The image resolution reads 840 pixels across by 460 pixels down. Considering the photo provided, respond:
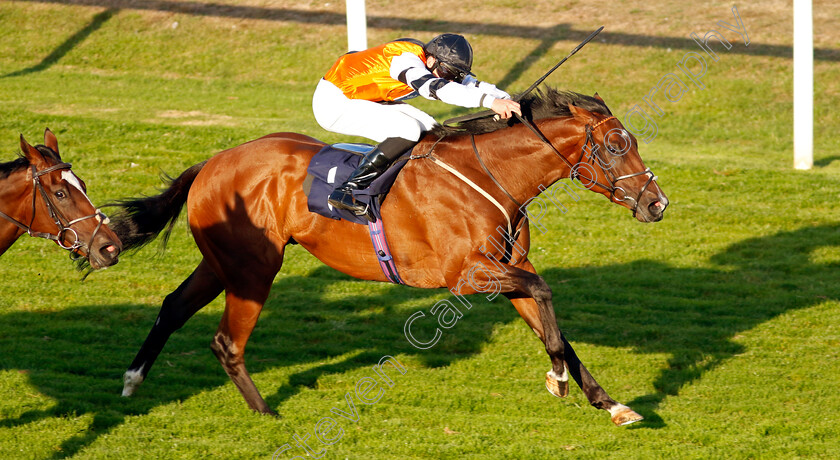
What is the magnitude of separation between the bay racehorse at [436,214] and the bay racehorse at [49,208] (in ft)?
3.11

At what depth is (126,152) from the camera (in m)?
11.8

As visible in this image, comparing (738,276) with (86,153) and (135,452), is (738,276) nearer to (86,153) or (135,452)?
(135,452)

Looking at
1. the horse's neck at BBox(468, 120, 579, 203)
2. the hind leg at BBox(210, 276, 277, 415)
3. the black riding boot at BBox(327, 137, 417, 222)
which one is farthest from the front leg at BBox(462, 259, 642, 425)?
the hind leg at BBox(210, 276, 277, 415)

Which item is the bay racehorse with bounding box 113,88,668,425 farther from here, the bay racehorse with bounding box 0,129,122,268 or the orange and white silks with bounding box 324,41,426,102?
the bay racehorse with bounding box 0,129,122,268

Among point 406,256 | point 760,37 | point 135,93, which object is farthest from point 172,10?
point 406,256

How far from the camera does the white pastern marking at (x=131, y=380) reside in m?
5.91

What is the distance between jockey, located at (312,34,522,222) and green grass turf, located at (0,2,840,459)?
62.0 inches

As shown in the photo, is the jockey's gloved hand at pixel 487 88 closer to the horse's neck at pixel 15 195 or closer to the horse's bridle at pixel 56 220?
the horse's bridle at pixel 56 220

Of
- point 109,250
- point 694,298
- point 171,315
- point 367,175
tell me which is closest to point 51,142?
point 109,250

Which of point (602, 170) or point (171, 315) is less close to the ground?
point (602, 170)

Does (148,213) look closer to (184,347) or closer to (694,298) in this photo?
(184,347)

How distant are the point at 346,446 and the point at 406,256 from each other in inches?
48.8

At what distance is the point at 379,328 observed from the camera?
24.5ft

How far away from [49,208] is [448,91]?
2.43 m
